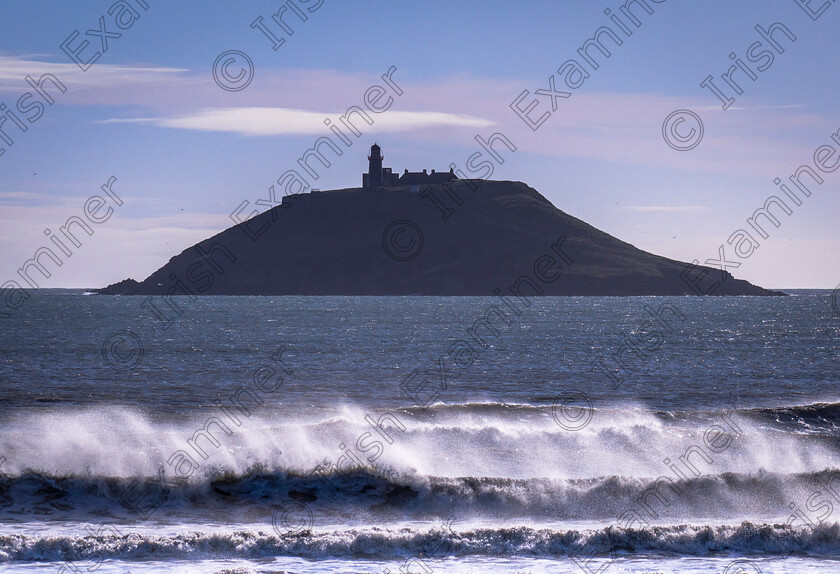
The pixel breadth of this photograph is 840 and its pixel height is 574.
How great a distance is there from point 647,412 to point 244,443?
14952mm

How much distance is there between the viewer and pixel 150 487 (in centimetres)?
1894
